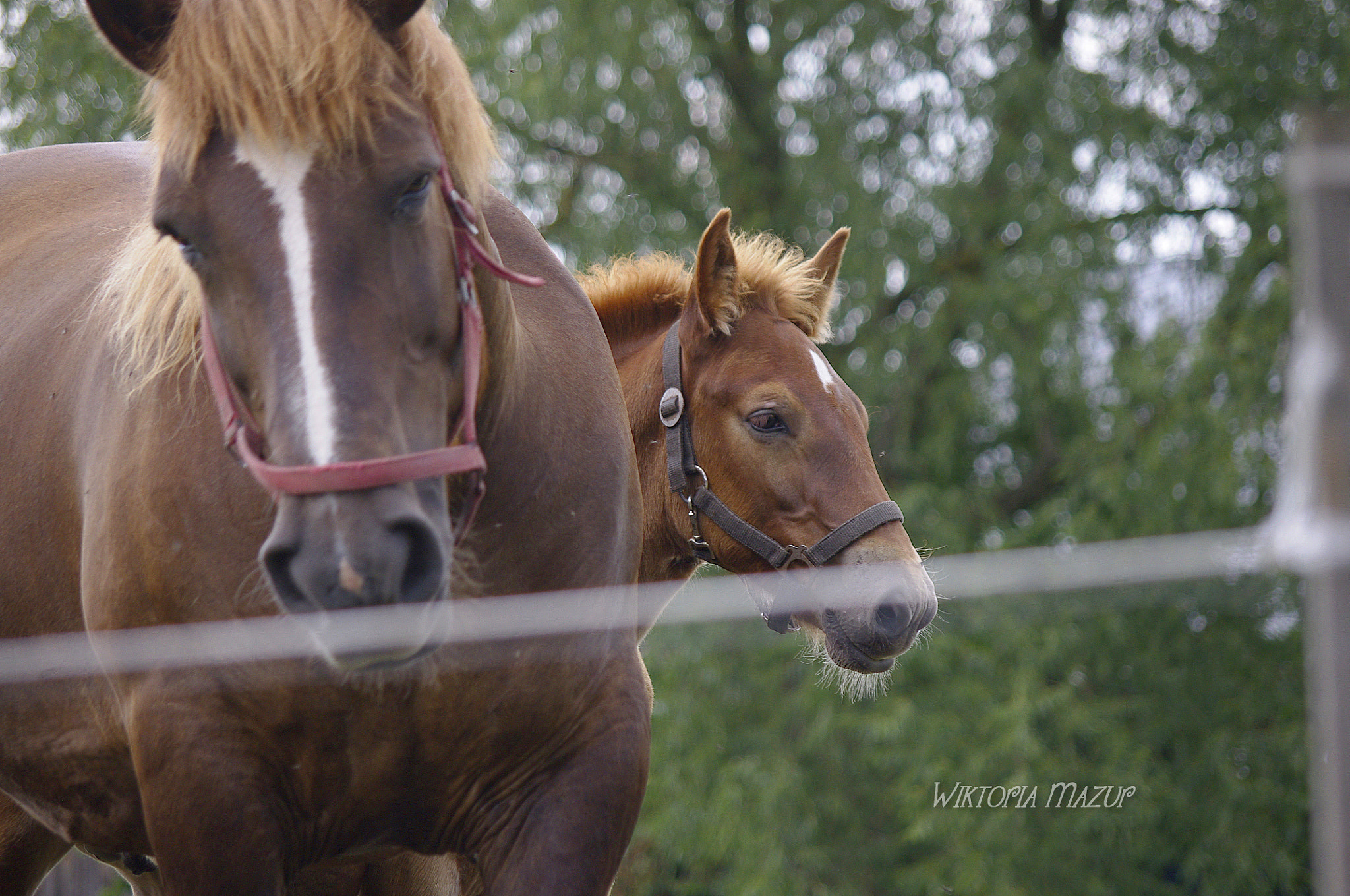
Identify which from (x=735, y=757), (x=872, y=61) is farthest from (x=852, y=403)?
(x=872, y=61)

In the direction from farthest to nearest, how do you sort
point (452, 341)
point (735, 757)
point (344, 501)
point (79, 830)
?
point (735, 757) → point (79, 830) → point (452, 341) → point (344, 501)

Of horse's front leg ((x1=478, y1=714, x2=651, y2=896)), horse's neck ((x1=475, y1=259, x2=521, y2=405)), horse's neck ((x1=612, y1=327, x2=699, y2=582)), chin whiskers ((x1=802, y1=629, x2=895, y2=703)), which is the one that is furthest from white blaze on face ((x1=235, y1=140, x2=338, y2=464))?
chin whiskers ((x1=802, y1=629, x2=895, y2=703))

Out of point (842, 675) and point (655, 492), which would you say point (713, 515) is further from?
point (842, 675)

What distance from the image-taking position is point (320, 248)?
1.57 m

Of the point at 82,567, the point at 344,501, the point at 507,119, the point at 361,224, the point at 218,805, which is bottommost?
the point at 507,119

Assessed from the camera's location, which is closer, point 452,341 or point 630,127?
A: point 452,341

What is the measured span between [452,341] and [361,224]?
0.72 ft

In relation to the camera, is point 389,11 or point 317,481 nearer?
point 317,481

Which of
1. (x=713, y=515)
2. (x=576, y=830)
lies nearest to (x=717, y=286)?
(x=713, y=515)

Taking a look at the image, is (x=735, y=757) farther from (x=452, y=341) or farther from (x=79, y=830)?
(x=452, y=341)

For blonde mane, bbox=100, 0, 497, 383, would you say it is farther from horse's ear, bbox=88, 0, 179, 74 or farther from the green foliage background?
the green foliage background

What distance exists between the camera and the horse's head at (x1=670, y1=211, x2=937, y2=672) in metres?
3.12

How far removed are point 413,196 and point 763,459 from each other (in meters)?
1.80

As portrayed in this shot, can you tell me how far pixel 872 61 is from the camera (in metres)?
8.22
